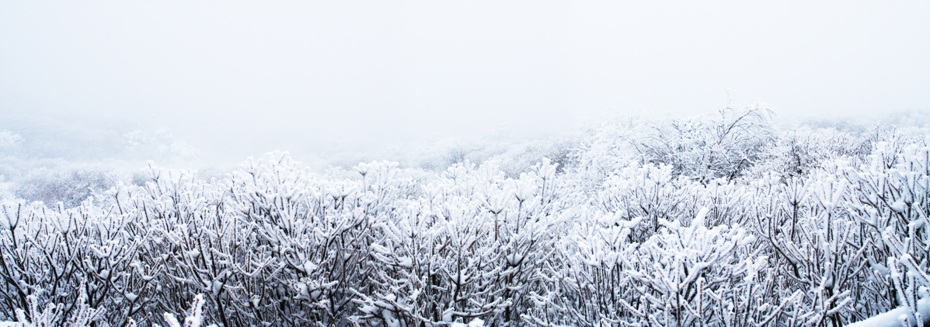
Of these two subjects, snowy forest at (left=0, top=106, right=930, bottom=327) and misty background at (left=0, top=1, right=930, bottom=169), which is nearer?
snowy forest at (left=0, top=106, right=930, bottom=327)

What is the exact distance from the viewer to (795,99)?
→ 79.3m

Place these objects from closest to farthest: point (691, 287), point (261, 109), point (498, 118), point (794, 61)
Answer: point (691, 287) < point (498, 118) < point (261, 109) < point (794, 61)

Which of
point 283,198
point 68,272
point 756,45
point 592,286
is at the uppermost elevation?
point 756,45

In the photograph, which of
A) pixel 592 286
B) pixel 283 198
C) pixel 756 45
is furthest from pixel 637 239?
pixel 756 45

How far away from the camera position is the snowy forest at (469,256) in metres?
3.38

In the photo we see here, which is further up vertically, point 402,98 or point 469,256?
point 402,98

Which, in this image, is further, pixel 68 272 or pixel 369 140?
pixel 369 140

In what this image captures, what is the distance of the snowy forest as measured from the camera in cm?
338

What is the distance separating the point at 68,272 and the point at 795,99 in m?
102

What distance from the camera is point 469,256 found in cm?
466

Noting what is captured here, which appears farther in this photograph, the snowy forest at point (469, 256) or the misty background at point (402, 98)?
the misty background at point (402, 98)

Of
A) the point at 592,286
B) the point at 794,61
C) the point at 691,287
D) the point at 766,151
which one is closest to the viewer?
the point at 691,287

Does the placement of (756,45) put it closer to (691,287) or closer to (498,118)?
(498,118)

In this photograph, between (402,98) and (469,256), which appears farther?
(402,98)
